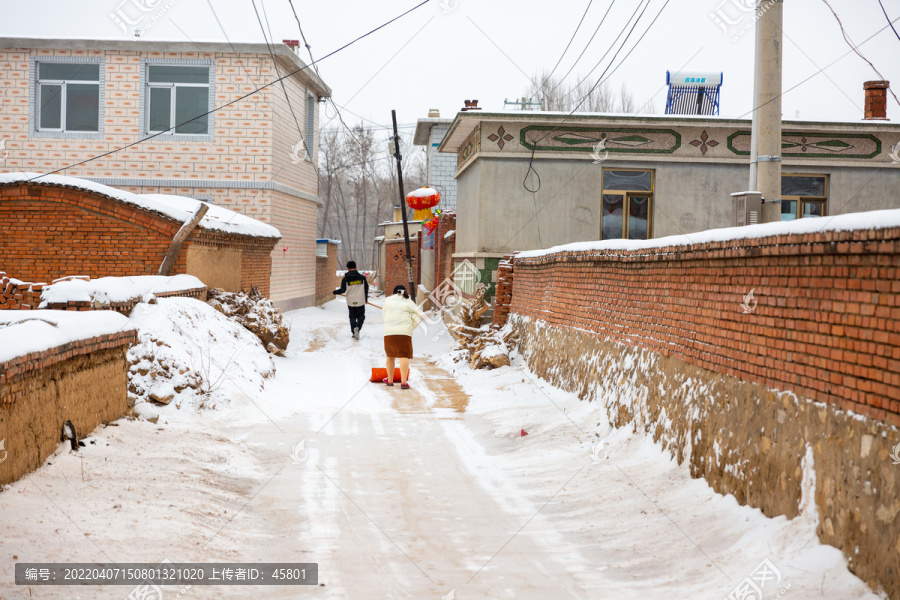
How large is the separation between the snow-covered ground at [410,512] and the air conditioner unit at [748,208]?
267 cm

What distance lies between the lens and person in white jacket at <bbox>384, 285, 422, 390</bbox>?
38.1 ft

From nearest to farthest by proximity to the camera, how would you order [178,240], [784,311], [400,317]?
1. [784,311]
2. [400,317]
3. [178,240]

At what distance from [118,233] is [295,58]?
11307 millimetres

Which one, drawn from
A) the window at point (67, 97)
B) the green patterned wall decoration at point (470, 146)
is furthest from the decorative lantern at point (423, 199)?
the window at point (67, 97)

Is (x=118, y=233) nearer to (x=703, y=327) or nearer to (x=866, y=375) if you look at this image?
(x=703, y=327)

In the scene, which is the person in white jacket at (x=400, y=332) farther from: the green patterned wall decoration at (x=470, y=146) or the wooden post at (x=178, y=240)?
the green patterned wall decoration at (x=470, y=146)

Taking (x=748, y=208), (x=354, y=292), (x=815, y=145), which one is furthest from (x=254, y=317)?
(x=815, y=145)

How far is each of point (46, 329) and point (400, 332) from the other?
6368 millimetres

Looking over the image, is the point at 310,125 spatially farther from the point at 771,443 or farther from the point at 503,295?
the point at 771,443

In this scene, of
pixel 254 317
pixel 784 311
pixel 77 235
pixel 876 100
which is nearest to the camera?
pixel 784 311

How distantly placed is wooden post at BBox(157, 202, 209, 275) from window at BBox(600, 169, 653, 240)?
8655mm

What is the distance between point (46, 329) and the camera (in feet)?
18.6

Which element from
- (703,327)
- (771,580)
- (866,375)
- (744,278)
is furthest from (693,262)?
(771,580)

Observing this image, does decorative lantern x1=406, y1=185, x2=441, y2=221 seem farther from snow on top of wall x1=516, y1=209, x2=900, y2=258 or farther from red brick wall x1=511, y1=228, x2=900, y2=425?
snow on top of wall x1=516, y1=209, x2=900, y2=258
